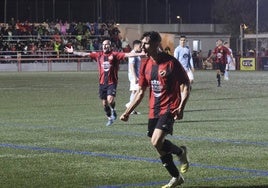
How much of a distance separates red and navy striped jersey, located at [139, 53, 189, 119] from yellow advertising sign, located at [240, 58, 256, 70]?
52.3 meters

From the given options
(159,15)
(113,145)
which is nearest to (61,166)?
(113,145)

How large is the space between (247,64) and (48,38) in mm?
16465

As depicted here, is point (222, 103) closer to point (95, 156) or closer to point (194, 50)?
point (95, 156)

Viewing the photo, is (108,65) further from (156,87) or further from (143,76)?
(156,87)

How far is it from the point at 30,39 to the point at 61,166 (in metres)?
48.8

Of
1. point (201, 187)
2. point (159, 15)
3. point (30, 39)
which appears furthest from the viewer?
point (159, 15)

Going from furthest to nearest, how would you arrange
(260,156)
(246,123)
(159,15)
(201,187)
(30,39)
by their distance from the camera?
(159,15) < (30,39) < (246,123) < (260,156) < (201,187)

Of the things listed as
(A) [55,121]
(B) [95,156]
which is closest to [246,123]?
(A) [55,121]

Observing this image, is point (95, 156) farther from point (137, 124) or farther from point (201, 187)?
point (137, 124)

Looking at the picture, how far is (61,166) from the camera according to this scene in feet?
35.5

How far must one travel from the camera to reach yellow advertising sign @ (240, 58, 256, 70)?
200ft

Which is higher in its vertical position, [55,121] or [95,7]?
[95,7]

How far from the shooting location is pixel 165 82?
30.2 feet

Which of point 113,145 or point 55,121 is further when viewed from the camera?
point 55,121
